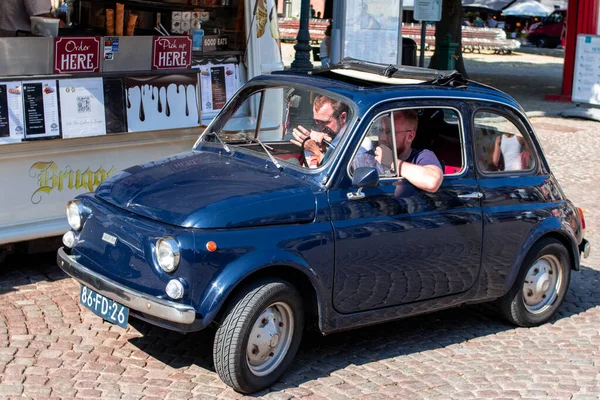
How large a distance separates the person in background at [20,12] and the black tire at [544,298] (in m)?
4.11

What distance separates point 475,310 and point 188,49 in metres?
3.27

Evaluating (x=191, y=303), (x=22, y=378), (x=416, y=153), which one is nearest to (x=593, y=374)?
(x=416, y=153)

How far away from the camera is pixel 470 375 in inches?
214

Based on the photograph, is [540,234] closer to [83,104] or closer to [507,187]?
[507,187]

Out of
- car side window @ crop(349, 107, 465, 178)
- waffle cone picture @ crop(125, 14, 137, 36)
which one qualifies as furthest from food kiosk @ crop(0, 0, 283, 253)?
car side window @ crop(349, 107, 465, 178)

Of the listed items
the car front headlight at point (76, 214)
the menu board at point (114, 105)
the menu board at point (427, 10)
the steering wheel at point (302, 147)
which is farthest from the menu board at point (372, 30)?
the car front headlight at point (76, 214)

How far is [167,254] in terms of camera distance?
4.61 m

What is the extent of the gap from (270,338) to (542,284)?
2441 millimetres

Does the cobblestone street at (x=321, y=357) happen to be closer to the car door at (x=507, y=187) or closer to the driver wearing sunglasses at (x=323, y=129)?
the car door at (x=507, y=187)

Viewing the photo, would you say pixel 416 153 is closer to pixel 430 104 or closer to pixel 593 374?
pixel 430 104

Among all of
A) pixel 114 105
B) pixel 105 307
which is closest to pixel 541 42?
pixel 114 105

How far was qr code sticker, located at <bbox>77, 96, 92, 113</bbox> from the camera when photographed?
677 centimetres

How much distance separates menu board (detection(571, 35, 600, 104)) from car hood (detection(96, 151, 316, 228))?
1355cm

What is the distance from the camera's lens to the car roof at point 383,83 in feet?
17.9
